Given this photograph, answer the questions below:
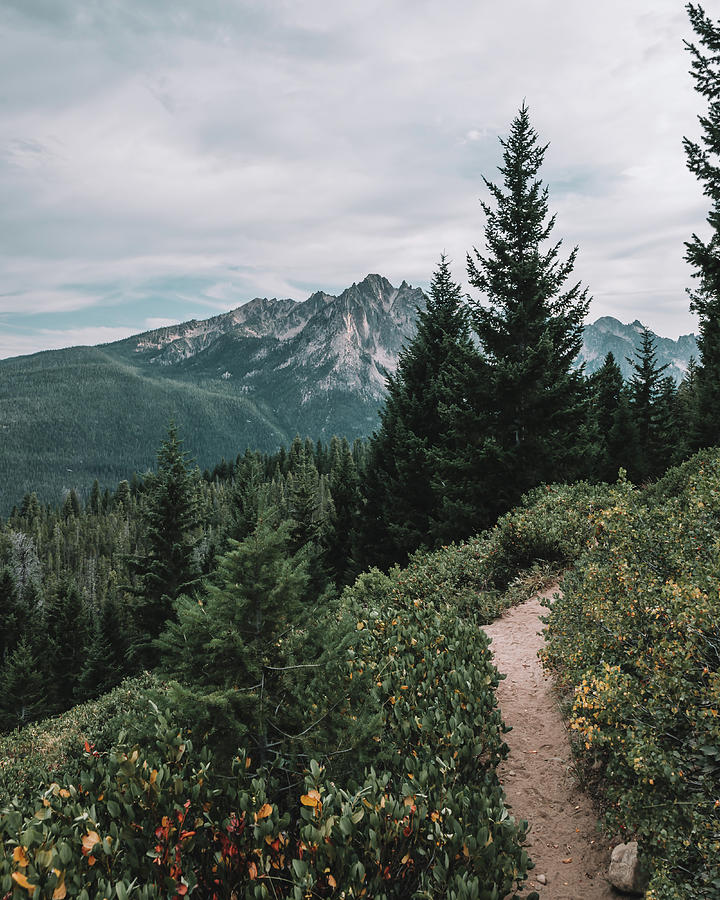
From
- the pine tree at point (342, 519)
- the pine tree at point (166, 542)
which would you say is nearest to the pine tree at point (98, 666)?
the pine tree at point (166, 542)

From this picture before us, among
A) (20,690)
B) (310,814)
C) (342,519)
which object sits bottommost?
(20,690)

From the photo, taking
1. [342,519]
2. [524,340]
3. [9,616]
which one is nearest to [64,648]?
[9,616]

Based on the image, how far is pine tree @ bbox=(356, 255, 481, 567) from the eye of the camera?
19406mm

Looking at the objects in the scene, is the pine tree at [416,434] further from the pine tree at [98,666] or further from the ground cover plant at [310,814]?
the pine tree at [98,666]

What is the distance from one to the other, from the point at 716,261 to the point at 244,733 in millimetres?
17991

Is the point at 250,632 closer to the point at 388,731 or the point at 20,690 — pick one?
the point at 388,731

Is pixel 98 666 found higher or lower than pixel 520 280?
lower

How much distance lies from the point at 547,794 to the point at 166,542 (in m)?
20.8

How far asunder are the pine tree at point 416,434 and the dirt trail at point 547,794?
11378mm

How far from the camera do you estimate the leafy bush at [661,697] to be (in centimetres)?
296

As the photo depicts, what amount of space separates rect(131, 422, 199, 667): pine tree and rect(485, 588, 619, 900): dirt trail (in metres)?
17.9

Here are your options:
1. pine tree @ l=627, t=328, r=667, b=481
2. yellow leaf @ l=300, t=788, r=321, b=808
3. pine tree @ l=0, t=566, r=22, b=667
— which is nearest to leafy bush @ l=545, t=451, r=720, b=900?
yellow leaf @ l=300, t=788, r=321, b=808

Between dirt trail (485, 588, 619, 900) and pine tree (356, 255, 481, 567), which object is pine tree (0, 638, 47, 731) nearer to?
pine tree (356, 255, 481, 567)

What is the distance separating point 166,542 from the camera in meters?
22.6
